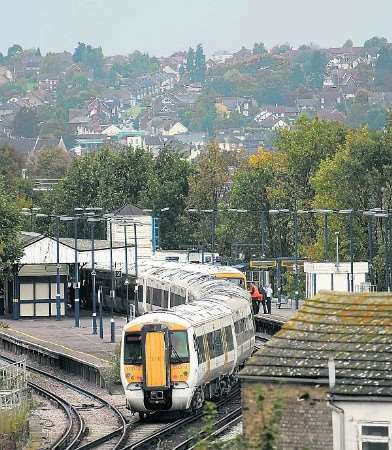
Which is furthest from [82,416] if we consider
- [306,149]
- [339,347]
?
[306,149]

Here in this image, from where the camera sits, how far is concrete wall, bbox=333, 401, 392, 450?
21.9 meters

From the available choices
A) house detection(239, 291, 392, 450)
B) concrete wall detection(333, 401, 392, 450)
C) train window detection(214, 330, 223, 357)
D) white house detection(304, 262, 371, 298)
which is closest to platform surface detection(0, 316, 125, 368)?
train window detection(214, 330, 223, 357)

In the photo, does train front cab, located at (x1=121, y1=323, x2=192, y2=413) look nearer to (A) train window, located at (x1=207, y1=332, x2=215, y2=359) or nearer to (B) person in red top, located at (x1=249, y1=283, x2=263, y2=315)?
(A) train window, located at (x1=207, y1=332, x2=215, y2=359)

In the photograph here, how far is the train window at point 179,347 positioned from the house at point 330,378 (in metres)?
15.5

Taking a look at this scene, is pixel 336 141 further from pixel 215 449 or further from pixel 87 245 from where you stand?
pixel 215 449

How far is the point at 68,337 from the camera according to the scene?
Answer: 63812mm

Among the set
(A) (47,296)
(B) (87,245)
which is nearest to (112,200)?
(B) (87,245)

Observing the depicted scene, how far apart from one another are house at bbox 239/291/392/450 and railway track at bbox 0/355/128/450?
507 inches

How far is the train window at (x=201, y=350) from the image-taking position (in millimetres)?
40375

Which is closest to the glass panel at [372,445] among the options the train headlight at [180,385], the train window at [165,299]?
the train headlight at [180,385]

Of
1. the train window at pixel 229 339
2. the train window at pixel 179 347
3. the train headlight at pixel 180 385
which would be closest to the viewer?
the train window at pixel 179 347

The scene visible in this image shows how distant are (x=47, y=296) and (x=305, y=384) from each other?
52238mm

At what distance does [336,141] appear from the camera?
115875mm

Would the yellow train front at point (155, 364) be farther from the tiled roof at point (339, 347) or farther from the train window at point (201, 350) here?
the tiled roof at point (339, 347)
